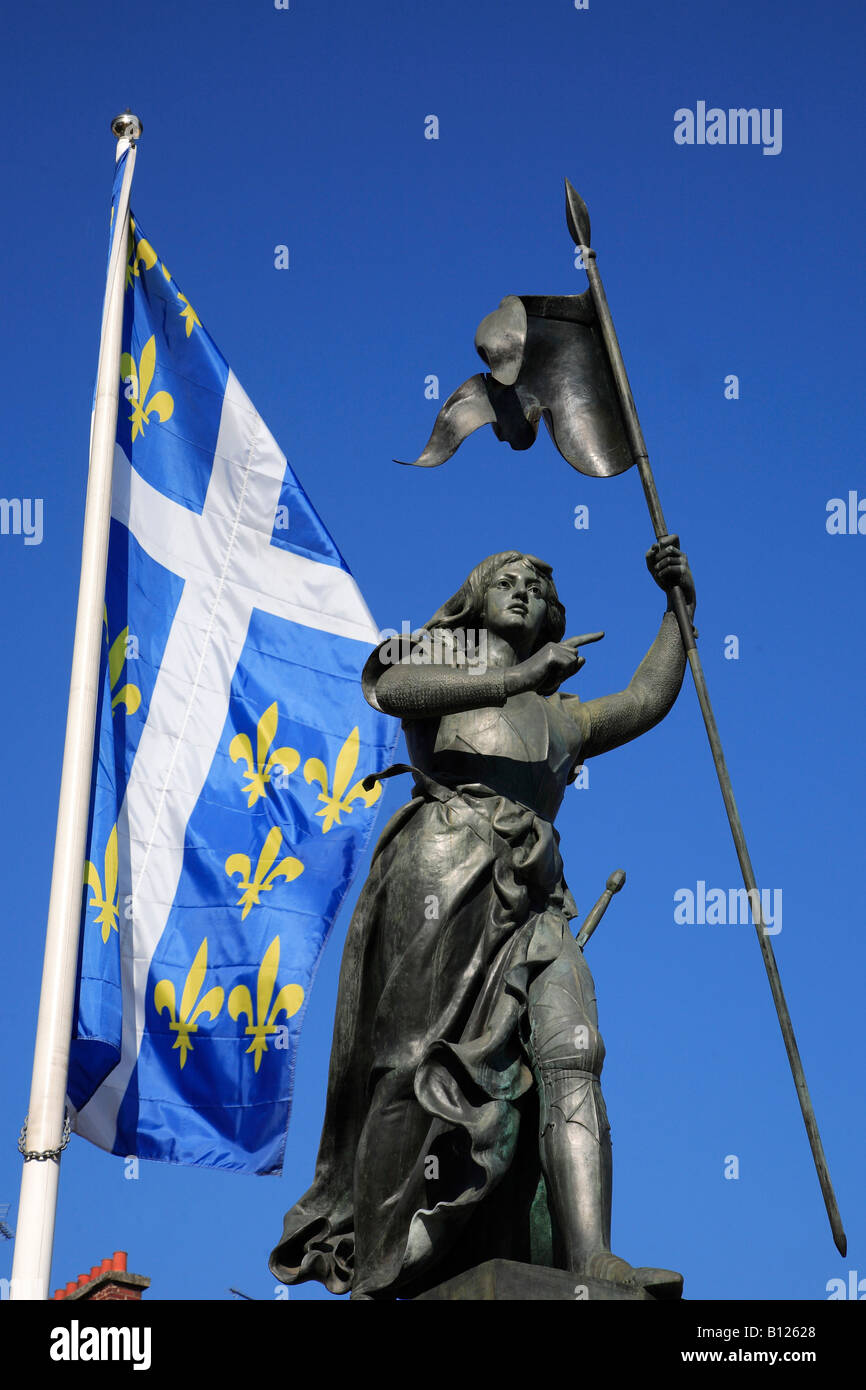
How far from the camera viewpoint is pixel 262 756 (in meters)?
16.3

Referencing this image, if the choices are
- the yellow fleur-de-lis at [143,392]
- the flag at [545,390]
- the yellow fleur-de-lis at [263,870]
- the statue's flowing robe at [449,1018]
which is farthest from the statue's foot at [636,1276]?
the yellow fleur-de-lis at [143,392]

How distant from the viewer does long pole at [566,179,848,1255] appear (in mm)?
8984

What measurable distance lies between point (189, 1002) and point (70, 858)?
1765mm

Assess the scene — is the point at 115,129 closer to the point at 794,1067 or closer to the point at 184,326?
the point at 184,326

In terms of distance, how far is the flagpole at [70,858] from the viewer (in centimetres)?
1277

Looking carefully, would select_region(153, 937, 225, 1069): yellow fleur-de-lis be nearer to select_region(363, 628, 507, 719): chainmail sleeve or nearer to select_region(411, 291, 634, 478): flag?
select_region(363, 628, 507, 719): chainmail sleeve

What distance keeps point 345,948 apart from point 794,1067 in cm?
247

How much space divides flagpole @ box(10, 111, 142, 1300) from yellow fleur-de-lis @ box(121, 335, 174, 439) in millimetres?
384

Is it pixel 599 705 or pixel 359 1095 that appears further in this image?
pixel 599 705

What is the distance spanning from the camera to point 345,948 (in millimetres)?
10102

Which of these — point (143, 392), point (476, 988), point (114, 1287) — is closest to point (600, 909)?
point (476, 988)

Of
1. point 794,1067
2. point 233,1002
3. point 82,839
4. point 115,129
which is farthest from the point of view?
point 115,129

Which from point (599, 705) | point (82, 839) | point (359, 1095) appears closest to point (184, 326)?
point (82, 839)
